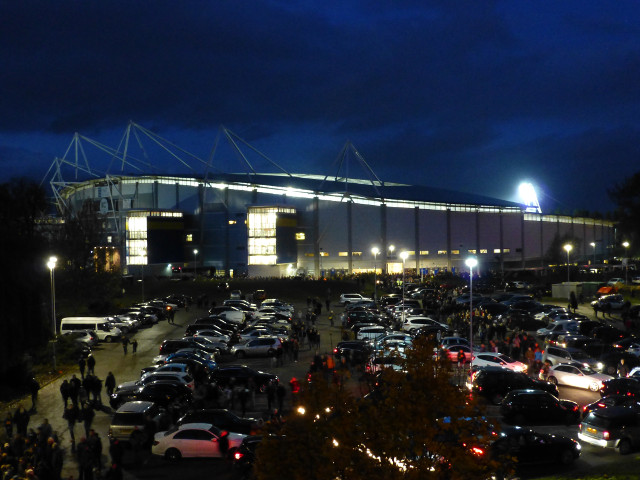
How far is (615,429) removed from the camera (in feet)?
46.7

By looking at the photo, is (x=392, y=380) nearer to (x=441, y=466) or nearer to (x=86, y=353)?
(x=441, y=466)

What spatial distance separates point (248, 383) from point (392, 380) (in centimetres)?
1345

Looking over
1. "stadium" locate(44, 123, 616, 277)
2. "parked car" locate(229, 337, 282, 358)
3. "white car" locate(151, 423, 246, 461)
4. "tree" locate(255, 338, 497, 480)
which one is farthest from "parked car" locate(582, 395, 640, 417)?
"stadium" locate(44, 123, 616, 277)

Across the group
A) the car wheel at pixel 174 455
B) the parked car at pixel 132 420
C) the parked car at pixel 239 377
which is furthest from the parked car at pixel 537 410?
the parked car at pixel 132 420

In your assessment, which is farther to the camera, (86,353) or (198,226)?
(198,226)

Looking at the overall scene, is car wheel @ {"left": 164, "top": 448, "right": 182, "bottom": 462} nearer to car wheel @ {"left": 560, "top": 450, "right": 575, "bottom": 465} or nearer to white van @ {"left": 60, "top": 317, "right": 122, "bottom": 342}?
car wheel @ {"left": 560, "top": 450, "right": 575, "bottom": 465}

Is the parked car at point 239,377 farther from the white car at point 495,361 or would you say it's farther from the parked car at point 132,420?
the white car at point 495,361

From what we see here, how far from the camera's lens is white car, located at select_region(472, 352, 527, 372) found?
893 inches

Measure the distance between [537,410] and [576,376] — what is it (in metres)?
5.45

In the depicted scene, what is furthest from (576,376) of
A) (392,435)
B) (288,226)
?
(288,226)

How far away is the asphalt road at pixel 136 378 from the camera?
13.7 metres

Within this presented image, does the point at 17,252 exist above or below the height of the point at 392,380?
above

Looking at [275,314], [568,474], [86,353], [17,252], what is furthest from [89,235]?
[568,474]

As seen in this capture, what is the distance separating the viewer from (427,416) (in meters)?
7.53
